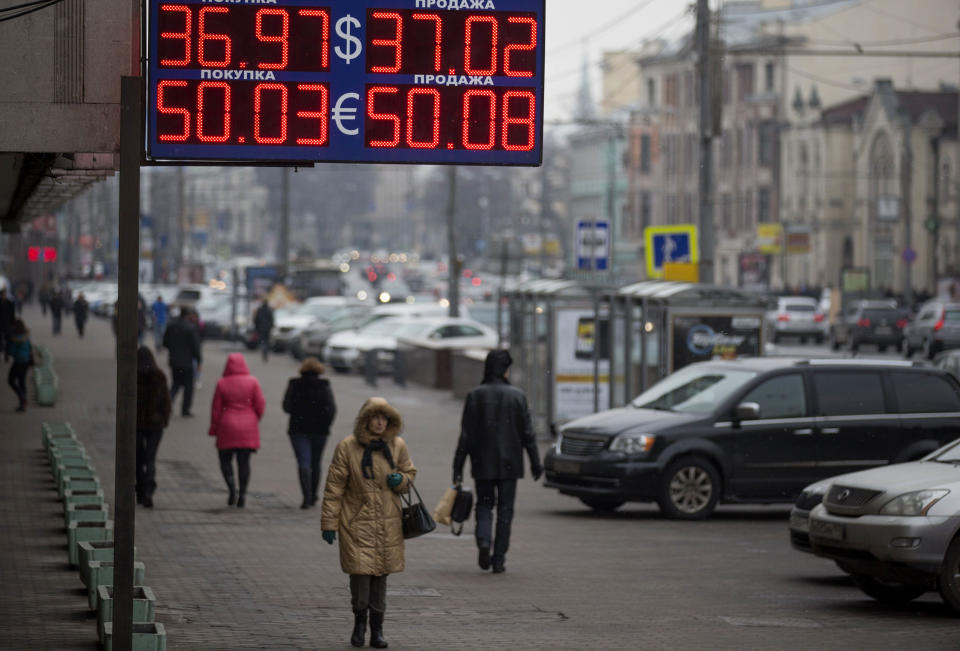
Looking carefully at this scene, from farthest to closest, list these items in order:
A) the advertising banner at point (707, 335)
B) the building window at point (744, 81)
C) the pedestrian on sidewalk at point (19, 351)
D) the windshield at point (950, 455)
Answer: the building window at point (744, 81), the pedestrian on sidewalk at point (19, 351), the advertising banner at point (707, 335), the windshield at point (950, 455)

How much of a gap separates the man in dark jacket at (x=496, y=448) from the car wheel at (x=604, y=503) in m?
4.17

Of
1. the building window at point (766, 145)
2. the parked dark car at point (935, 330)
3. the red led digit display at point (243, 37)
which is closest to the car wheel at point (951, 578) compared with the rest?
the red led digit display at point (243, 37)

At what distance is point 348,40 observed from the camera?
1055 centimetres

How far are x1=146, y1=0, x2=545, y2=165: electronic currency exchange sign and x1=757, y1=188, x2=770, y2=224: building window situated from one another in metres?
83.7

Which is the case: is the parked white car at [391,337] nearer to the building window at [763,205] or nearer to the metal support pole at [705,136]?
the metal support pole at [705,136]

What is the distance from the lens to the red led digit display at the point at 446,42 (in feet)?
34.7

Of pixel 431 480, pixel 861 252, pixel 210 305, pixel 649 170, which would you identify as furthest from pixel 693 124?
pixel 431 480

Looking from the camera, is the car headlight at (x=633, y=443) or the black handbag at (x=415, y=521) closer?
the black handbag at (x=415, y=521)

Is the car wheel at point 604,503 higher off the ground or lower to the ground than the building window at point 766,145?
lower

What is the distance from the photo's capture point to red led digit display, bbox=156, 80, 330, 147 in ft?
33.3

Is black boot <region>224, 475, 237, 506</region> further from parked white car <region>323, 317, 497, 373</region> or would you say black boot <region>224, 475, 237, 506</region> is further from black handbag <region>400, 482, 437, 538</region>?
parked white car <region>323, 317, 497, 373</region>

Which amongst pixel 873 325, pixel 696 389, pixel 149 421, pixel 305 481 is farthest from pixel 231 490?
pixel 873 325

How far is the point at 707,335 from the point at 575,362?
3.24m

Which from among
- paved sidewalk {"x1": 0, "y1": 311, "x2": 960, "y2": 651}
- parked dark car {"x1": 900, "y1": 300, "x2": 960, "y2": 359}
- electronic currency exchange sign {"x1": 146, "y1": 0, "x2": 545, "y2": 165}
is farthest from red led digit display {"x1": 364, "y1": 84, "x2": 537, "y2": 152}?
parked dark car {"x1": 900, "y1": 300, "x2": 960, "y2": 359}
